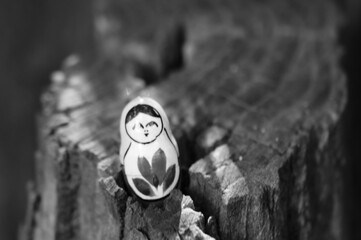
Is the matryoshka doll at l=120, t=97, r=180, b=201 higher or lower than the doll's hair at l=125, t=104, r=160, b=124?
lower

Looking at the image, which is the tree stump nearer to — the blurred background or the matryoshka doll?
the matryoshka doll

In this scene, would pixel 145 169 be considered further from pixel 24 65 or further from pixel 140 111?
pixel 24 65

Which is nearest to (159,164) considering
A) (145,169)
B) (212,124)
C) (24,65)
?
(145,169)

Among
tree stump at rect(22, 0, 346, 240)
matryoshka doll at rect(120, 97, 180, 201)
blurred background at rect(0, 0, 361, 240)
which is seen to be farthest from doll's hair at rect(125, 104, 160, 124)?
blurred background at rect(0, 0, 361, 240)

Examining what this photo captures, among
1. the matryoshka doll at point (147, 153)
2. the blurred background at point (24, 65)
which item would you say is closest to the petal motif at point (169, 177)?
the matryoshka doll at point (147, 153)

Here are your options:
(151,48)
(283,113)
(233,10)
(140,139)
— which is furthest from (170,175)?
A: (233,10)
